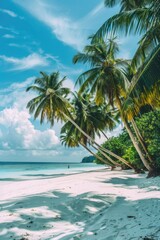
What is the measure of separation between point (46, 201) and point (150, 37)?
6.08 metres

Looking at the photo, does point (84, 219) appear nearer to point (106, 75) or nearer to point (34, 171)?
point (106, 75)

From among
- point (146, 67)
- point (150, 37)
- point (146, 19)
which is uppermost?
point (146, 19)

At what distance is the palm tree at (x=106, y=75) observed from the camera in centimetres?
1563

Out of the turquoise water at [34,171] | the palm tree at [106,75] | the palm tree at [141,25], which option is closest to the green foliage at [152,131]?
Result: the palm tree at [106,75]

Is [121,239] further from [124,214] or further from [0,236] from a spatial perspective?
[0,236]

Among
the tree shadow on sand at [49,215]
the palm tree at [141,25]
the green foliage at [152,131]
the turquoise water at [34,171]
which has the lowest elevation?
the tree shadow on sand at [49,215]

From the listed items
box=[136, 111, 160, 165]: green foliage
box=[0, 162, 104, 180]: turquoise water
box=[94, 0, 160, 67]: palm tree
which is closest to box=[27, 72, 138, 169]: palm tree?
box=[136, 111, 160, 165]: green foliage

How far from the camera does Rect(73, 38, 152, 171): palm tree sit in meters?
15.6

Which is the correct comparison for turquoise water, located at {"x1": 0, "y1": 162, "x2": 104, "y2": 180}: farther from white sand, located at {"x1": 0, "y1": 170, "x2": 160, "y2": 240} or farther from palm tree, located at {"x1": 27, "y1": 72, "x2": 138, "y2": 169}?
white sand, located at {"x1": 0, "y1": 170, "x2": 160, "y2": 240}

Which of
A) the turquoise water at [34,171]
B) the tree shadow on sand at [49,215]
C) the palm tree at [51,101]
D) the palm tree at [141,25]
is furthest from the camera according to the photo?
the turquoise water at [34,171]

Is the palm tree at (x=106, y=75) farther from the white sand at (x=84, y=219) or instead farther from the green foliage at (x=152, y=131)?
the white sand at (x=84, y=219)

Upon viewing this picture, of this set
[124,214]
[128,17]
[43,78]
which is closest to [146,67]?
[128,17]

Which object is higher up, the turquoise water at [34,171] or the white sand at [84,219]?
the turquoise water at [34,171]

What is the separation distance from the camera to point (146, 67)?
7191 millimetres
